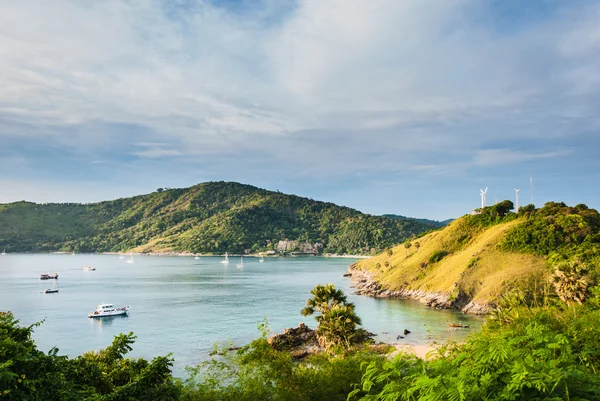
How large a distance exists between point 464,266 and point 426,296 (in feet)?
40.0

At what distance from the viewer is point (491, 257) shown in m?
113

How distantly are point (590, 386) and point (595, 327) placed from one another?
18.8 metres

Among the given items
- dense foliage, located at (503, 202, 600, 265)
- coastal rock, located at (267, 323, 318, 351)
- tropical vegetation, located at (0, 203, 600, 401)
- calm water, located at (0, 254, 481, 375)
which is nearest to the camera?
tropical vegetation, located at (0, 203, 600, 401)

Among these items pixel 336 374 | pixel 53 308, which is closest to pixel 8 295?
pixel 53 308

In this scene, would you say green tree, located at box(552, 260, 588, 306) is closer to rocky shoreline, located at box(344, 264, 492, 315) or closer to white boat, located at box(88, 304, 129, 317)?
rocky shoreline, located at box(344, 264, 492, 315)

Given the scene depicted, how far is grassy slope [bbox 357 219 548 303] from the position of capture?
103375 millimetres

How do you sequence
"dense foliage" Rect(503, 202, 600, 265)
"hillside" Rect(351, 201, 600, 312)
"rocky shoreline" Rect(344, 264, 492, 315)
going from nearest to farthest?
1. "rocky shoreline" Rect(344, 264, 492, 315)
2. "hillside" Rect(351, 201, 600, 312)
3. "dense foliage" Rect(503, 202, 600, 265)

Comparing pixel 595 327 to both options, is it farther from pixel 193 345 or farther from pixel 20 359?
Answer: pixel 193 345

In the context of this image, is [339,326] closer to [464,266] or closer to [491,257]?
[464,266]

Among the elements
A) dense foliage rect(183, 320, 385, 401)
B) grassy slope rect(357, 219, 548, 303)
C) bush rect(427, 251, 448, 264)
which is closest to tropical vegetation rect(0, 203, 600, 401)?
dense foliage rect(183, 320, 385, 401)

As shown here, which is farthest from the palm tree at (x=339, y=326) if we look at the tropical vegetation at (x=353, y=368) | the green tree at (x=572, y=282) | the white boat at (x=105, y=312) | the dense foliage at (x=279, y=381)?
the white boat at (x=105, y=312)

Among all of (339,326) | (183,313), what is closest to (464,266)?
(183,313)

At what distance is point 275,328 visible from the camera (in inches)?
3541

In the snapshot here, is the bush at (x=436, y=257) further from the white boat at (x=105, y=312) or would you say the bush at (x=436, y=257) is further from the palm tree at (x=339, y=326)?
the white boat at (x=105, y=312)
